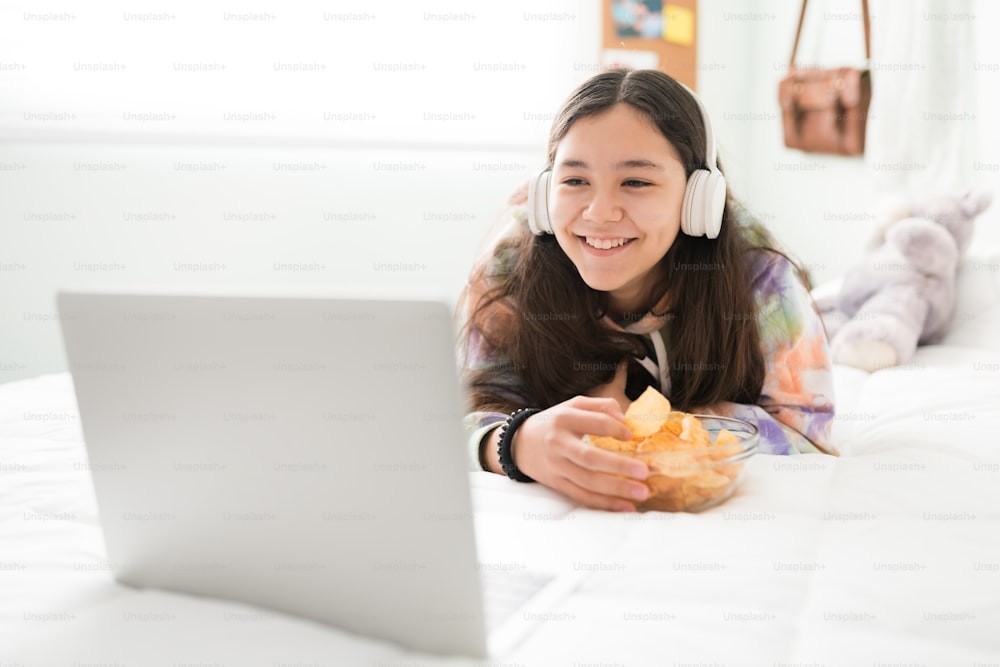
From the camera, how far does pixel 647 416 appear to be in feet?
2.89

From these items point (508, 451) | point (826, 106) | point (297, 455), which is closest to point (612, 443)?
point (508, 451)

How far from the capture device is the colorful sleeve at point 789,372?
1189 millimetres

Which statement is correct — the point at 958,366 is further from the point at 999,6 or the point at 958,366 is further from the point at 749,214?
the point at 999,6

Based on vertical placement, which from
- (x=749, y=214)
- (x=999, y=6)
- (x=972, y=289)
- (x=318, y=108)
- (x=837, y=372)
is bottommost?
(x=837, y=372)

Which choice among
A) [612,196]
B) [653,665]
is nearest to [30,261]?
[612,196]

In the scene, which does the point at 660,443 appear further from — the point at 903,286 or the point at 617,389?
the point at 903,286

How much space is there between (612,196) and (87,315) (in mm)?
707

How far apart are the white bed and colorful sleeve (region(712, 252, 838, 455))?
0.11 meters

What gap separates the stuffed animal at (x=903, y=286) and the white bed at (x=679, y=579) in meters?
0.71

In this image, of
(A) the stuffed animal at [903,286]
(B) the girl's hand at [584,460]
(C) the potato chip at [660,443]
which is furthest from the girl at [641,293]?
(A) the stuffed animal at [903,286]

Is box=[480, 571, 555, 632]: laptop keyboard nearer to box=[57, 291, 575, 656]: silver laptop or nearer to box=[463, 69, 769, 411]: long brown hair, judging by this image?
box=[57, 291, 575, 656]: silver laptop

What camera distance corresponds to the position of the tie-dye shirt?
1186 mm

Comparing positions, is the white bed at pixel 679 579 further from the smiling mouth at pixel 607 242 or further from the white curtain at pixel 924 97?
the white curtain at pixel 924 97

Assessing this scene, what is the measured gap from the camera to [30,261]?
85.5 inches
